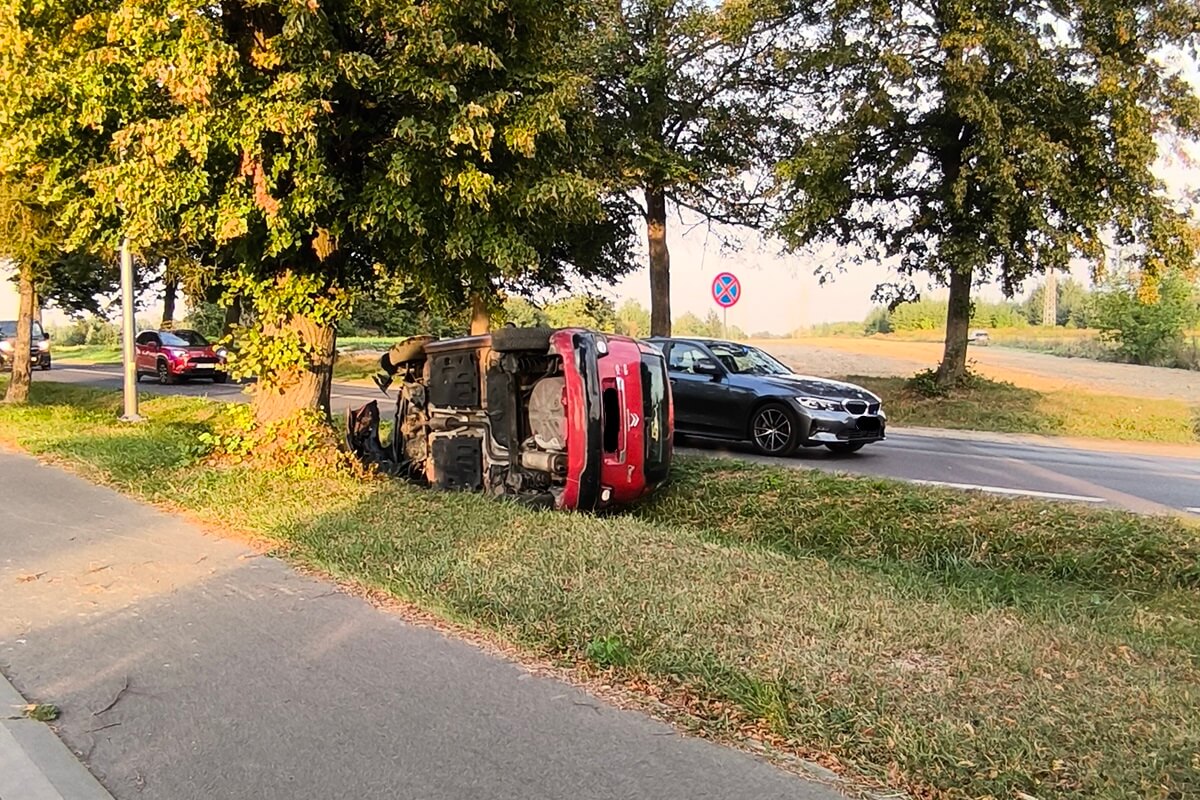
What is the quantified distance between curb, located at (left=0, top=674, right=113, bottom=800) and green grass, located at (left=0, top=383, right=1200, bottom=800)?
202cm

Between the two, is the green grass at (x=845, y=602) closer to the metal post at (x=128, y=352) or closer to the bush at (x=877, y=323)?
the metal post at (x=128, y=352)

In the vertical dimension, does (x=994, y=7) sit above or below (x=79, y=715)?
above

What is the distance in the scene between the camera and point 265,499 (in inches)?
329

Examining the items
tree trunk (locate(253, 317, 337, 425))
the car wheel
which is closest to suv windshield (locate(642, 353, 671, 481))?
tree trunk (locate(253, 317, 337, 425))

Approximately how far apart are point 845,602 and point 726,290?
16.2m

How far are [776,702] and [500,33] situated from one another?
7.76m

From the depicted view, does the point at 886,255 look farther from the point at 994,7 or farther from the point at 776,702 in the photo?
the point at 776,702

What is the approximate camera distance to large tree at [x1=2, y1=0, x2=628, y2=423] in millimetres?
8188

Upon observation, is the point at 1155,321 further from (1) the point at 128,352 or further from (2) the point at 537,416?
(1) the point at 128,352

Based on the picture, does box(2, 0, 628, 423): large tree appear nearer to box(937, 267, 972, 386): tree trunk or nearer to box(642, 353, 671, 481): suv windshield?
box(642, 353, 671, 481): suv windshield

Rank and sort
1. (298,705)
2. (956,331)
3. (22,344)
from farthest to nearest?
(956,331) → (22,344) → (298,705)

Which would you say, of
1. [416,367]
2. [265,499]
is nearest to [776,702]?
[265,499]

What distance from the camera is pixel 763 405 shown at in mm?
12609

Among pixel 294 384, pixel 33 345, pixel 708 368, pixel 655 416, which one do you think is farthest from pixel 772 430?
pixel 33 345
